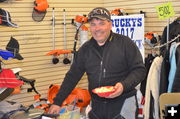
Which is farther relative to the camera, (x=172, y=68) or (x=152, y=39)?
(x=152, y=39)

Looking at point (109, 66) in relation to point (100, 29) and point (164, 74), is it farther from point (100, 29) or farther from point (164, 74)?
point (164, 74)

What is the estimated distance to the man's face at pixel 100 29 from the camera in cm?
261

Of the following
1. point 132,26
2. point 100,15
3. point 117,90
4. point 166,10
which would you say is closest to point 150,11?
point 132,26

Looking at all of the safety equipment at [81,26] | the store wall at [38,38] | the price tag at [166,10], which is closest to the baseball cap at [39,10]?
the store wall at [38,38]

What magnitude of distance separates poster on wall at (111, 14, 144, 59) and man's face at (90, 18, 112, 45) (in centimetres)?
195

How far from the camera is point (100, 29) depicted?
8.55ft

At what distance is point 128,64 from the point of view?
2.59 meters

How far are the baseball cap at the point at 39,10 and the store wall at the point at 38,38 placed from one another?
3.1 inches

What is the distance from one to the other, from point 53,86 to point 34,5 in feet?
4.86

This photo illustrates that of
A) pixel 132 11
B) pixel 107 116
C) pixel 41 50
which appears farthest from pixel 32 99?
pixel 107 116

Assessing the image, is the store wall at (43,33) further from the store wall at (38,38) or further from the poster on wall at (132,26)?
the poster on wall at (132,26)

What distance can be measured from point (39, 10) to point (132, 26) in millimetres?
1635

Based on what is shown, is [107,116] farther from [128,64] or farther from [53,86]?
[53,86]

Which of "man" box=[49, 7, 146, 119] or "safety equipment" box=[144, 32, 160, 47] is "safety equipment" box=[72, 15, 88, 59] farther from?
"man" box=[49, 7, 146, 119]
